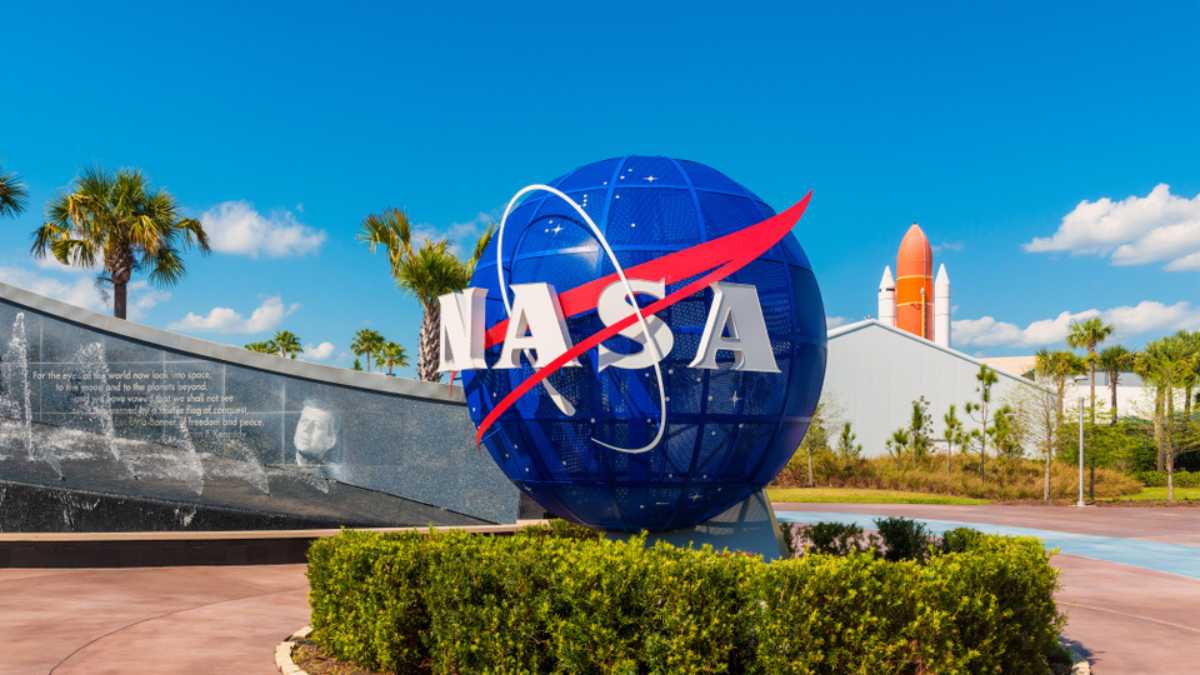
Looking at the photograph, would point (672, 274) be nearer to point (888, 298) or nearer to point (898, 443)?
point (898, 443)

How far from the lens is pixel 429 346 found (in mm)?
31312

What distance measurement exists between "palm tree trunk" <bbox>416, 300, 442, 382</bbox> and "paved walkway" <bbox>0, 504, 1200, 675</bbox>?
41.5 ft

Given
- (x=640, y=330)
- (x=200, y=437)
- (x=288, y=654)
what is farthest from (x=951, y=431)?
(x=288, y=654)

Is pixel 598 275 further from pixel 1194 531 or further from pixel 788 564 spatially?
pixel 1194 531

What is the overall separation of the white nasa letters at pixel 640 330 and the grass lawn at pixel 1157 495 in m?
38.9

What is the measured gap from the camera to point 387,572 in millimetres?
10328

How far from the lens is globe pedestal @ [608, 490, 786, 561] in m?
13.0

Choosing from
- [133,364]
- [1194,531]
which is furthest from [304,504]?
[1194,531]

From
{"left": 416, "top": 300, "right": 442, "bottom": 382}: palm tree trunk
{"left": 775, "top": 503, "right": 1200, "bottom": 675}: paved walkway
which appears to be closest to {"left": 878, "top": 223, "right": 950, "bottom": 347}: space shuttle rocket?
{"left": 775, "top": 503, "right": 1200, "bottom": 675}: paved walkway

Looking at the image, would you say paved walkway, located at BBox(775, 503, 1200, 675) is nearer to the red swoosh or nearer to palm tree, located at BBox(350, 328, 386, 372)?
the red swoosh

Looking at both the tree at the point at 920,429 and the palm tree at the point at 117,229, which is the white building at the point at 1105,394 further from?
the palm tree at the point at 117,229

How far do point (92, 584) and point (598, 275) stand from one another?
10.7 m

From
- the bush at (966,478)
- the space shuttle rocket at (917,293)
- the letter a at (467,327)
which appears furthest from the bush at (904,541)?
the space shuttle rocket at (917,293)

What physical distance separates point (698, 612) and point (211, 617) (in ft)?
26.6
